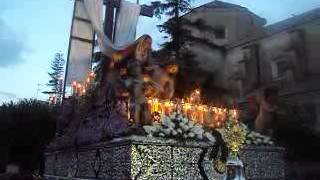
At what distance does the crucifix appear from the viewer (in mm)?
17125

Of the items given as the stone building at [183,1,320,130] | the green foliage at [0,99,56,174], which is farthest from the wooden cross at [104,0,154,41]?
the green foliage at [0,99,56,174]

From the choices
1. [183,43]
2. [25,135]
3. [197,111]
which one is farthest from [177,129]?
[25,135]

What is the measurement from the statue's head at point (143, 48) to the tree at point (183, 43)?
2004mm

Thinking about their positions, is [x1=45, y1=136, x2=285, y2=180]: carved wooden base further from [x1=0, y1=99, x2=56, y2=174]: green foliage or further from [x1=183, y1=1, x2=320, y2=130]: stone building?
[x1=0, y1=99, x2=56, y2=174]: green foliage

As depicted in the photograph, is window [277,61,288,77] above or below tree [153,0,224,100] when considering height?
below

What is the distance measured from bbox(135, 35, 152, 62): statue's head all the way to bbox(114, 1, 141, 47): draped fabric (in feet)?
13.6

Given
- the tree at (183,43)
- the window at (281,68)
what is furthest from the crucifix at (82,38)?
the window at (281,68)

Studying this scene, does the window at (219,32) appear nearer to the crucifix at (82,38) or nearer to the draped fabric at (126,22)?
the draped fabric at (126,22)

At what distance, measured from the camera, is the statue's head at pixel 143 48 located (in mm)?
12609

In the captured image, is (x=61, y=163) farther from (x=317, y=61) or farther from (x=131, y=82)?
(x=317, y=61)

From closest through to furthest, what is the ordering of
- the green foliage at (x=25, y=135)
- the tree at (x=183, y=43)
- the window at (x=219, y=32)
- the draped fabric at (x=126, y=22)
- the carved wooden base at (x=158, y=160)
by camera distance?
the carved wooden base at (x=158, y=160) → the window at (x=219, y=32) → the tree at (x=183, y=43) → the draped fabric at (x=126, y=22) → the green foliage at (x=25, y=135)

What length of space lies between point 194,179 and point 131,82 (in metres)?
3.06

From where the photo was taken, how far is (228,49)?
12.3 metres

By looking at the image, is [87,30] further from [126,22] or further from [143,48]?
[143,48]
